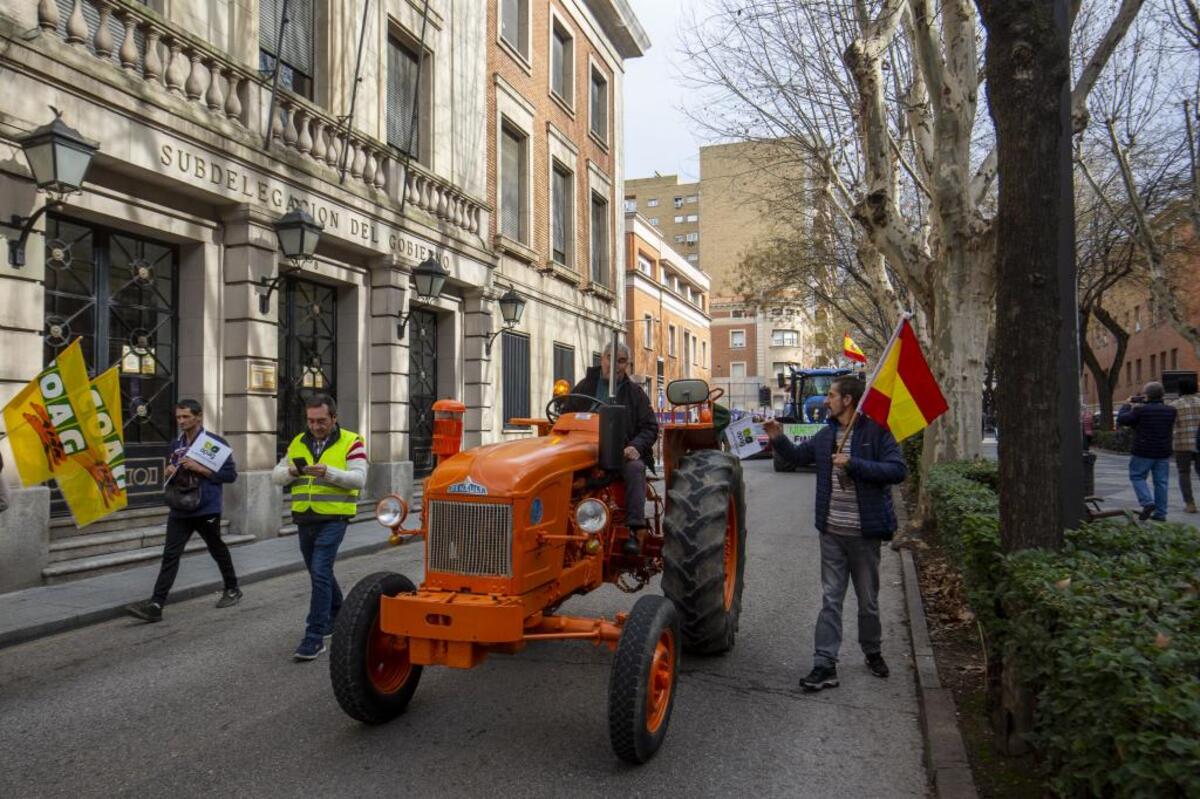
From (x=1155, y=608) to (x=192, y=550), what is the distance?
9.73m

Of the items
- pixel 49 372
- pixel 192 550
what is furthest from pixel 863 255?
pixel 49 372

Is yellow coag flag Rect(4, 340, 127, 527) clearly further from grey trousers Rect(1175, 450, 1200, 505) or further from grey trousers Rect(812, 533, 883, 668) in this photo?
grey trousers Rect(1175, 450, 1200, 505)

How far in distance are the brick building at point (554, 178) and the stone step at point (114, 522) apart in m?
8.20

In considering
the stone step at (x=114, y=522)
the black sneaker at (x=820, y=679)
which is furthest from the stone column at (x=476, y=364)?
the black sneaker at (x=820, y=679)

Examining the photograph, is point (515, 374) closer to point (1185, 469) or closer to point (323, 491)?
point (1185, 469)

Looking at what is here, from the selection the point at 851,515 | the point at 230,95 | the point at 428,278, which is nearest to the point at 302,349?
the point at 428,278

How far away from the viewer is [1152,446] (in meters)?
12.0

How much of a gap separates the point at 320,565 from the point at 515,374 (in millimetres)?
13628

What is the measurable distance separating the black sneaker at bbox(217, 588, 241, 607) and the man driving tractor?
394 centimetres

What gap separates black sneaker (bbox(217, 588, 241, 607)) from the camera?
297 inches

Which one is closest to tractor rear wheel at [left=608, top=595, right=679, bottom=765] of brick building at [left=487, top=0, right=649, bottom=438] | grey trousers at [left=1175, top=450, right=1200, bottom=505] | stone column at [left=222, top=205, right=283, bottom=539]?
stone column at [left=222, top=205, right=283, bottom=539]

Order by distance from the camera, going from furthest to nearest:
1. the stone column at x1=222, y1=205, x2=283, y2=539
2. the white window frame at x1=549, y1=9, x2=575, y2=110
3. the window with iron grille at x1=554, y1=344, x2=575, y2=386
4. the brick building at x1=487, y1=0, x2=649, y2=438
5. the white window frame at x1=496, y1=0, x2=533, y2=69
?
the window with iron grille at x1=554, y1=344, x2=575, y2=386 < the white window frame at x1=549, y1=9, x2=575, y2=110 < the white window frame at x1=496, y1=0, x2=533, y2=69 < the brick building at x1=487, y1=0, x2=649, y2=438 < the stone column at x1=222, y1=205, x2=283, y2=539

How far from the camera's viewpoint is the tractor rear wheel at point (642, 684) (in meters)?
3.70

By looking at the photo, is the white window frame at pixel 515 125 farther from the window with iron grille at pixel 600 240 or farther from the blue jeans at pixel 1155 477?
the blue jeans at pixel 1155 477
